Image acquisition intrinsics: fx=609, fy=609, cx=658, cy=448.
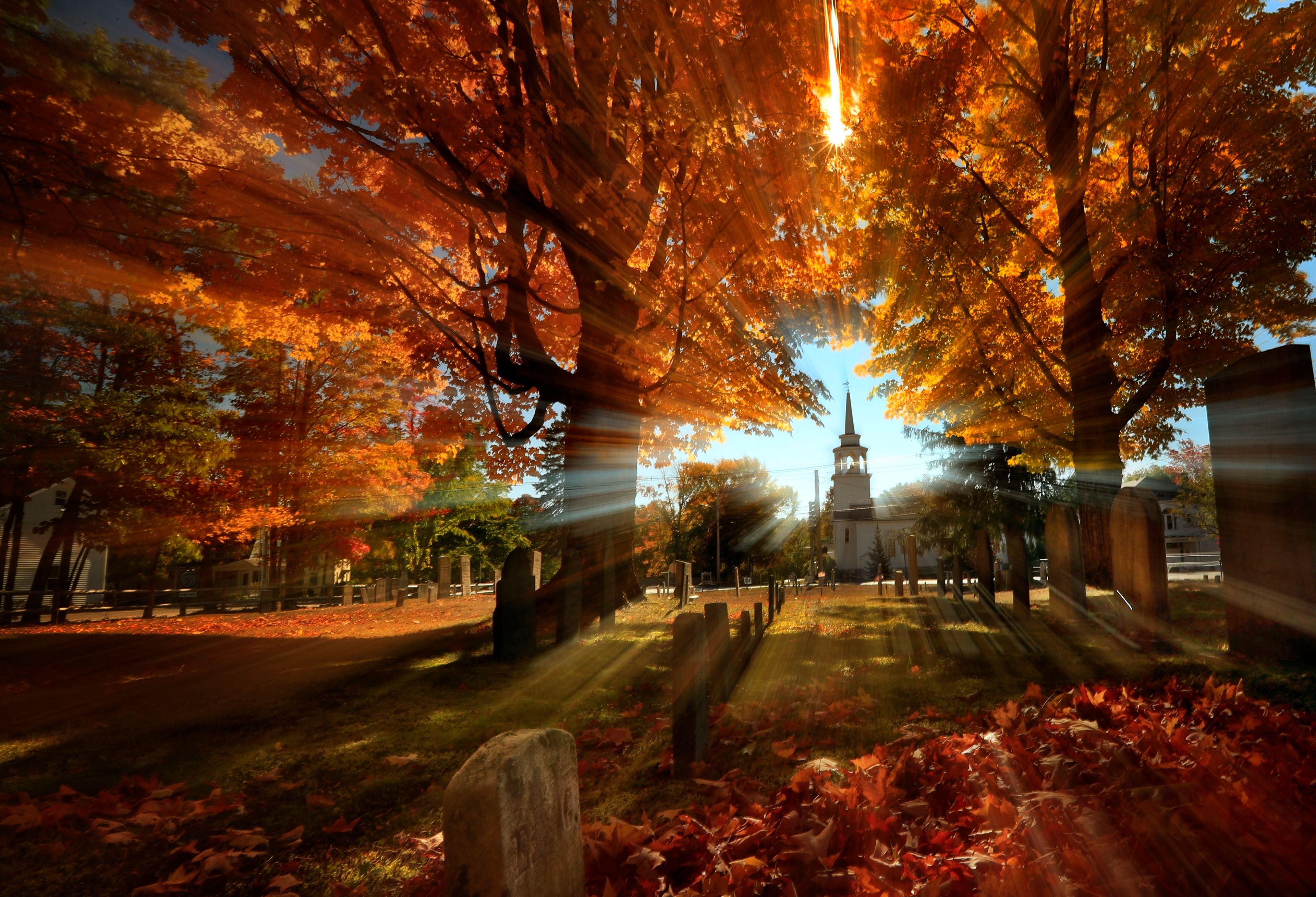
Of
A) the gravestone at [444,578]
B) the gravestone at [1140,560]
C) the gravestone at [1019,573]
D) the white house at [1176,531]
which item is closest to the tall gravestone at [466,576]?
the gravestone at [444,578]

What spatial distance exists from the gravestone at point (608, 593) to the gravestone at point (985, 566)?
7.14 metres

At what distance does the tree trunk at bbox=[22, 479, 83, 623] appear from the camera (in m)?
17.0

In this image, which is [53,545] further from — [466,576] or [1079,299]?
[1079,299]

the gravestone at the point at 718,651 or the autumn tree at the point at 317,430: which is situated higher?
the autumn tree at the point at 317,430

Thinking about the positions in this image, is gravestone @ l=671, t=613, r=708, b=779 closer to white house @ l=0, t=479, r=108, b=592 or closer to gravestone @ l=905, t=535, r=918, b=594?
gravestone @ l=905, t=535, r=918, b=594

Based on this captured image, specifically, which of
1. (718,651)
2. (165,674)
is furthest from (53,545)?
(718,651)

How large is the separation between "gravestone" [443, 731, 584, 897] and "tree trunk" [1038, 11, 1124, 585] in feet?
32.1

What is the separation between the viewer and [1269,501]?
223 inches

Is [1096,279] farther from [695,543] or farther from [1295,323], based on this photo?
[695,543]

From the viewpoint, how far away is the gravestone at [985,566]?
11.9 metres

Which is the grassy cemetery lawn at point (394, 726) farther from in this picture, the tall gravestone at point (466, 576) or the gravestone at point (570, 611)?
the tall gravestone at point (466, 576)

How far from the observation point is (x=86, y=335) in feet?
49.8

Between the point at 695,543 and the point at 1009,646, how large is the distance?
4414 cm

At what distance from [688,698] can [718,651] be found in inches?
53.8
